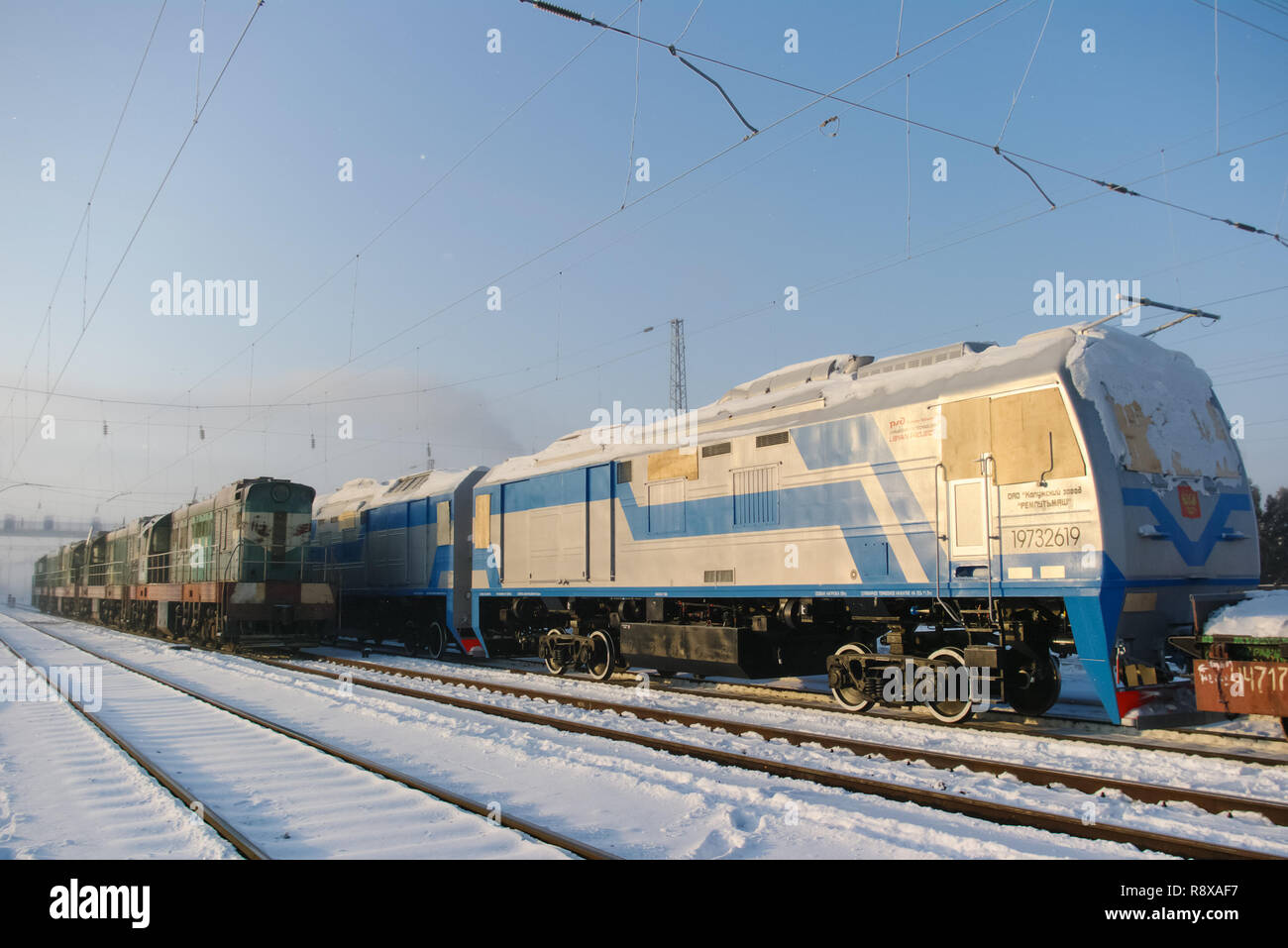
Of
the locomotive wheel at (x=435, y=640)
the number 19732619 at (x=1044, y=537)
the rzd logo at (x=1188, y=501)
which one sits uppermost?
the rzd logo at (x=1188, y=501)

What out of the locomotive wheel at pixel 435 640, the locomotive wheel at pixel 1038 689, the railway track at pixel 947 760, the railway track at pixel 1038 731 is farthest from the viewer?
the locomotive wheel at pixel 435 640

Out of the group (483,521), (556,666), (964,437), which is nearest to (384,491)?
(483,521)

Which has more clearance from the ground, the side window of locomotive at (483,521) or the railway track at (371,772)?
the side window of locomotive at (483,521)

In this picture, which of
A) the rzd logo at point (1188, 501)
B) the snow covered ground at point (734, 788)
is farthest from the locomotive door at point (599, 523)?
the rzd logo at point (1188, 501)

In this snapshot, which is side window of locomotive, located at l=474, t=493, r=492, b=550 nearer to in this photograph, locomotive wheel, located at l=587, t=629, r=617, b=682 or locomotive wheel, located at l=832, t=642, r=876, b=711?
locomotive wheel, located at l=587, t=629, r=617, b=682

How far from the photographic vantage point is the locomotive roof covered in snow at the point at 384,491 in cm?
2123

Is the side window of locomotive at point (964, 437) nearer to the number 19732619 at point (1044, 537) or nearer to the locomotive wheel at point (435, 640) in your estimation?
the number 19732619 at point (1044, 537)

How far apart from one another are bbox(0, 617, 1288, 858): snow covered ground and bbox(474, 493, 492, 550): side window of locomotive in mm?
6833

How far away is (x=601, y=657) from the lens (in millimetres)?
15578

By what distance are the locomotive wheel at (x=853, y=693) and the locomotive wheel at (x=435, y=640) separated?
12.5 meters

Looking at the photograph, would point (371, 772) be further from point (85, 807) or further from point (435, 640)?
point (435, 640)

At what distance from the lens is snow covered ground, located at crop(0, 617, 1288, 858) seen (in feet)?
18.7

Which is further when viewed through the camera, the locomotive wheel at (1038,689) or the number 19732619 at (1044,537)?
the locomotive wheel at (1038,689)

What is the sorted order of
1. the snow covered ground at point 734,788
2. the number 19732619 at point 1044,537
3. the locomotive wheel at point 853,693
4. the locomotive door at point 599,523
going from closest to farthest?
the snow covered ground at point 734,788
the number 19732619 at point 1044,537
the locomotive wheel at point 853,693
the locomotive door at point 599,523
